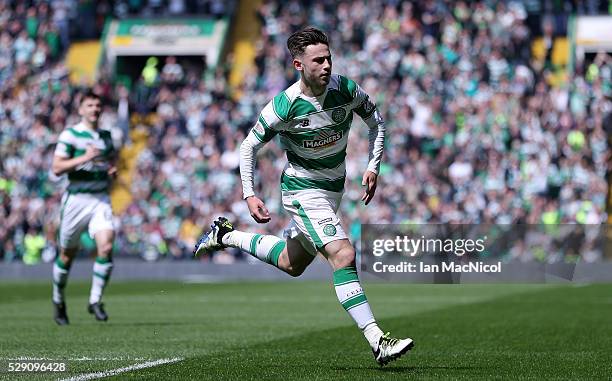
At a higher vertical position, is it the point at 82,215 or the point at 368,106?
the point at 368,106

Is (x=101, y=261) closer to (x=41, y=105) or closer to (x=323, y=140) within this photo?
(x=323, y=140)

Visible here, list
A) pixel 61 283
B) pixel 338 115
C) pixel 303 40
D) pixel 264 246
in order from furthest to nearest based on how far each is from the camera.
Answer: pixel 61 283
pixel 264 246
pixel 338 115
pixel 303 40

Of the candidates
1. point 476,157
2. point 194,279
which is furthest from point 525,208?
point 194,279

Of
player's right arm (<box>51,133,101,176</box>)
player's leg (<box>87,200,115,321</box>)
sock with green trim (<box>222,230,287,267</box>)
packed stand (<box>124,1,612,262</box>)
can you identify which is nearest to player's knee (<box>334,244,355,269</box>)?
sock with green trim (<box>222,230,287,267</box>)

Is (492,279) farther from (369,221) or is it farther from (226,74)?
(226,74)

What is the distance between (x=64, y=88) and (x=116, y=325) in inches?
767

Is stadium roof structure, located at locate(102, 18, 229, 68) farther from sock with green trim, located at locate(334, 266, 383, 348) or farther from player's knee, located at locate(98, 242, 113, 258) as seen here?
sock with green trim, located at locate(334, 266, 383, 348)

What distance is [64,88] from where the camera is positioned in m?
31.9

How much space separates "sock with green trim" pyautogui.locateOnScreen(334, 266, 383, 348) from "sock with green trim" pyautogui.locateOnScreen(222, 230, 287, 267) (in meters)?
0.93

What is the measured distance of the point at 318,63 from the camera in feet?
28.7

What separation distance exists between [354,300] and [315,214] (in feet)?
2.28

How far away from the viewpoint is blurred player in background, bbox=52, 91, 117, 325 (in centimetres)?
1364

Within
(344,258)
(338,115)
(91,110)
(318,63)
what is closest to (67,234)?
(91,110)

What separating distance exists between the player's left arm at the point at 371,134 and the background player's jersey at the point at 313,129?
2cm
